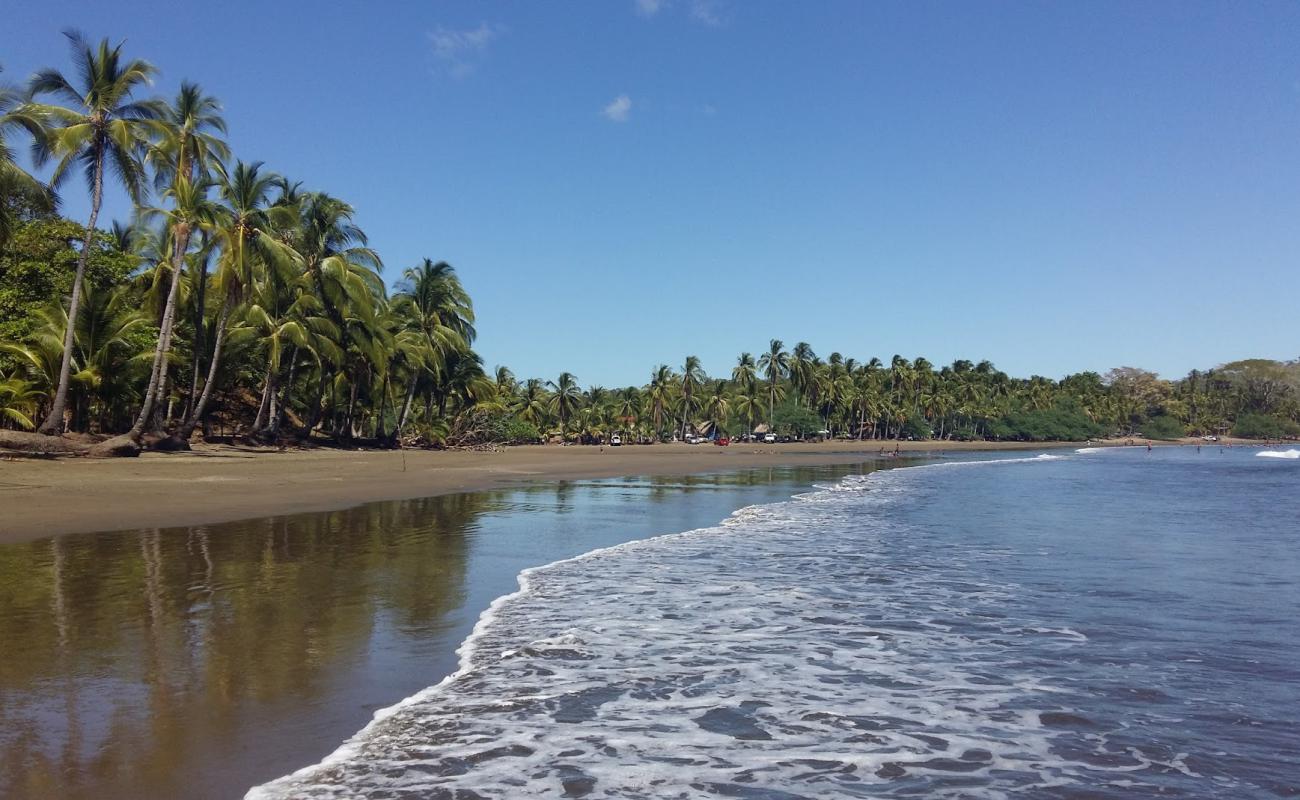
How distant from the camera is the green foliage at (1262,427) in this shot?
161m

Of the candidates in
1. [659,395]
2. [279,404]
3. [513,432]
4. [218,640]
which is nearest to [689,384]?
[659,395]

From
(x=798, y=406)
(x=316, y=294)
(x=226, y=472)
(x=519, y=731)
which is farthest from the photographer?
(x=798, y=406)

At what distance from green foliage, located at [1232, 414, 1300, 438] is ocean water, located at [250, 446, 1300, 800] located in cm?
18715

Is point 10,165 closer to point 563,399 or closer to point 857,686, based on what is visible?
point 857,686

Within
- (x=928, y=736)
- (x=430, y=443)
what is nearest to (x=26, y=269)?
(x=430, y=443)

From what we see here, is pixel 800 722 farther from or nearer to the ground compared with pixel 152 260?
nearer to the ground

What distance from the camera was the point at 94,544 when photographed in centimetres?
1167

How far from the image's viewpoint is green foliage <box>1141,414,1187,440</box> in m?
154

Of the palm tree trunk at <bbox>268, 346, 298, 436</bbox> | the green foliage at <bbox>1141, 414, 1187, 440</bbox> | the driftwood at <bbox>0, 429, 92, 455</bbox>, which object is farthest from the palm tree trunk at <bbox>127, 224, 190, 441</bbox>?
the green foliage at <bbox>1141, 414, 1187, 440</bbox>

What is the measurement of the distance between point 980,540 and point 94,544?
50.8 ft

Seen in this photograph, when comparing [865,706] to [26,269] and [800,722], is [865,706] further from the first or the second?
[26,269]

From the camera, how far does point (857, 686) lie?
646 cm

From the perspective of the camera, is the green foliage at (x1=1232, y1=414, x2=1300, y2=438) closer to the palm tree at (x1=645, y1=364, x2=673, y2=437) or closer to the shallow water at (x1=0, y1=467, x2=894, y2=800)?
the palm tree at (x1=645, y1=364, x2=673, y2=437)

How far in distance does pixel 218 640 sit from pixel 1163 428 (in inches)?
7133
